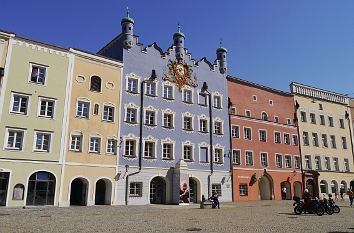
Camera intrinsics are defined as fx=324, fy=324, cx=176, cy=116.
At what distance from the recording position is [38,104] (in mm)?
26656

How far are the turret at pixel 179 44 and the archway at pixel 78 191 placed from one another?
17264mm

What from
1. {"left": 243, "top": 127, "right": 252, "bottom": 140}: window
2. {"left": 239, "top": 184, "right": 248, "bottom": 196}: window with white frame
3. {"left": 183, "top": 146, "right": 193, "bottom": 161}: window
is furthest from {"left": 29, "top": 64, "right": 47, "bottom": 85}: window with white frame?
{"left": 239, "top": 184, "right": 248, "bottom": 196}: window with white frame

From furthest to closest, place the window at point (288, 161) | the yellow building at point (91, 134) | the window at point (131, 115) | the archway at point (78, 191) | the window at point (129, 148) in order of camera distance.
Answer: the window at point (288, 161) → the window at point (131, 115) → the window at point (129, 148) → the archway at point (78, 191) → the yellow building at point (91, 134)

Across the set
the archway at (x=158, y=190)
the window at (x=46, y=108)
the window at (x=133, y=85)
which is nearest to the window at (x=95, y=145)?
the window at (x=46, y=108)

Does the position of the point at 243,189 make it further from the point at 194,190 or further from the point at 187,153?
the point at 187,153

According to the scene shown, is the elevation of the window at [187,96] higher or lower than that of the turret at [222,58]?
lower

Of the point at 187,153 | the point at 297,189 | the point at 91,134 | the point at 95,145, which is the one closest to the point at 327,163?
the point at 297,189

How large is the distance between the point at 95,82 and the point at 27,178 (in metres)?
10.6

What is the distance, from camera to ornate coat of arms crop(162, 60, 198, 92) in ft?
118

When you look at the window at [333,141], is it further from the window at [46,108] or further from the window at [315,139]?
the window at [46,108]

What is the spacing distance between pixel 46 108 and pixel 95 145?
17.7 ft

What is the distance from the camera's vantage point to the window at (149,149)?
32.5 metres

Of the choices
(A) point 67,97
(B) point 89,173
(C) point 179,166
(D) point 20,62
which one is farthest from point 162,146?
(D) point 20,62

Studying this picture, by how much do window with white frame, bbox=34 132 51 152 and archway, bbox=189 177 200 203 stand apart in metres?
15.6
